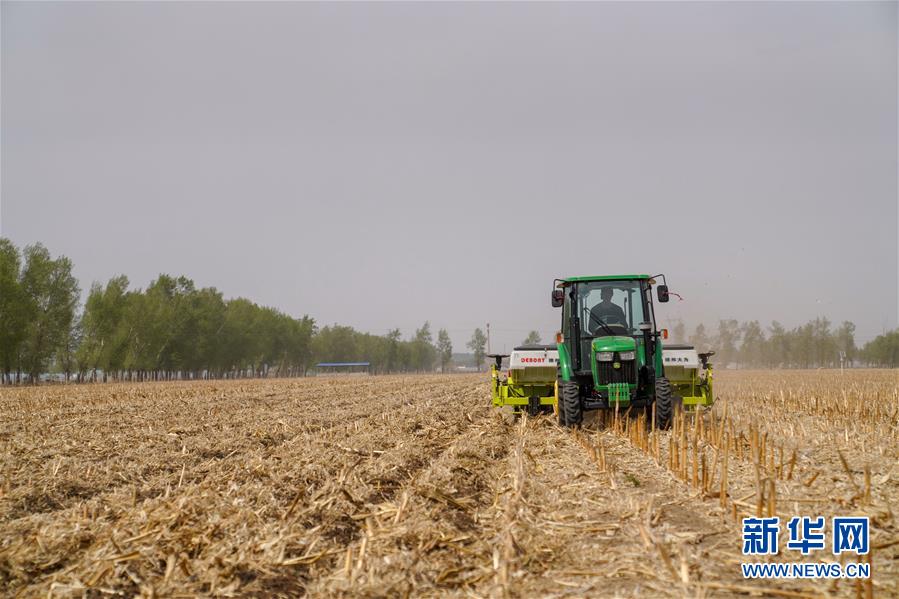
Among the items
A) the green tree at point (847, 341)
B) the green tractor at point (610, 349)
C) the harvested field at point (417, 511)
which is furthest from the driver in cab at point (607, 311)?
the green tree at point (847, 341)

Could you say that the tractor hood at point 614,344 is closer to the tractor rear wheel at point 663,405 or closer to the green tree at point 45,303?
the tractor rear wheel at point 663,405

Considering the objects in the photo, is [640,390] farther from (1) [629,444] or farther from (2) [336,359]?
(2) [336,359]

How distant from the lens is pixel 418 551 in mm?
4852

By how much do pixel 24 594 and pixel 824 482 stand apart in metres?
6.73

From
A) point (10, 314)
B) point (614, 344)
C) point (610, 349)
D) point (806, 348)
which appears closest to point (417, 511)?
point (610, 349)

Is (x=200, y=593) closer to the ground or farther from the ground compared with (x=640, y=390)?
closer to the ground

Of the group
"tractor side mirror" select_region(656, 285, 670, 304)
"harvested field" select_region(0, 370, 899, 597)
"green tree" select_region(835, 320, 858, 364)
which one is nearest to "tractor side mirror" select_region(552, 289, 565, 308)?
"tractor side mirror" select_region(656, 285, 670, 304)

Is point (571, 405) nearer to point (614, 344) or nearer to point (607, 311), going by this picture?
point (614, 344)

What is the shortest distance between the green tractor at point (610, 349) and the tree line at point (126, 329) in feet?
148

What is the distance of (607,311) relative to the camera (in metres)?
12.2

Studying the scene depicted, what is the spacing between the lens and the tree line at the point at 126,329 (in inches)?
1895

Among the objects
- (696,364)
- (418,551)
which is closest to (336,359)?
(696,364)

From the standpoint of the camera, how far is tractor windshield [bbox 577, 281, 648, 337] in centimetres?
1208

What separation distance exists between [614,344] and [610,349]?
5.4 inches
